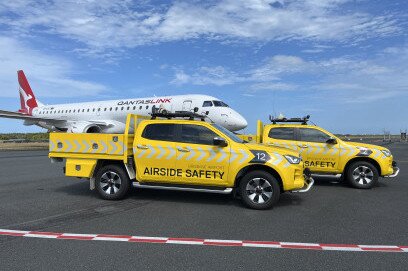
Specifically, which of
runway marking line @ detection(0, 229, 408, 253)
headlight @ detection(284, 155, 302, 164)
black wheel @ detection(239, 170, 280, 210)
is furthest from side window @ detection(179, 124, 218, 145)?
runway marking line @ detection(0, 229, 408, 253)

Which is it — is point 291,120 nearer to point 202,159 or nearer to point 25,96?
point 202,159

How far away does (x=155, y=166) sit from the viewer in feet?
26.5

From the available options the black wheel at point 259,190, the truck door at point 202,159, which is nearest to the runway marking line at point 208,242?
the black wheel at point 259,190

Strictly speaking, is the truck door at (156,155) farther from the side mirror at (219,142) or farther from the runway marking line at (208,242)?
the runway marking line at (208,242)

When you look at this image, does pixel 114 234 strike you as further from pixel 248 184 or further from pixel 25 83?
pixel 25 83

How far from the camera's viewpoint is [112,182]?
850 cm

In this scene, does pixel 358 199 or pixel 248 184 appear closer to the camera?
pixel 248 184

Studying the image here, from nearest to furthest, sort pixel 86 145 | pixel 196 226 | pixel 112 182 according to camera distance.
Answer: pixel 196 226 < pixel 112 182 < pixel 86 145

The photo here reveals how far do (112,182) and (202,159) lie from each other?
2250 mm

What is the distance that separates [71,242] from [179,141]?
3.44 metres

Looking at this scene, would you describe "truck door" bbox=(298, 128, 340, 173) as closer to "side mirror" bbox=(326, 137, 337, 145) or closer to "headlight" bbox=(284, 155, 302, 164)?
"side mirror" bbox=(326, 137, 337, 145)

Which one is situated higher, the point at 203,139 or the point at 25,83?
the point at 25,83

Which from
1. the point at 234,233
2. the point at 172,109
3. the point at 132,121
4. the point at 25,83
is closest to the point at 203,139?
the point at 132,121

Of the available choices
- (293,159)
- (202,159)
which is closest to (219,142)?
(202,159)
